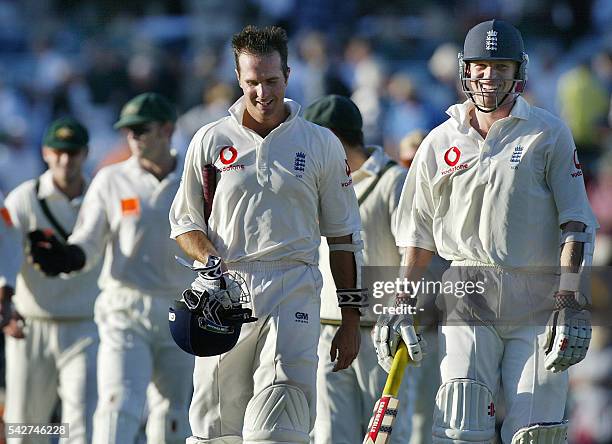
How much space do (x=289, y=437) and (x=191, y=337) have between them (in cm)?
68

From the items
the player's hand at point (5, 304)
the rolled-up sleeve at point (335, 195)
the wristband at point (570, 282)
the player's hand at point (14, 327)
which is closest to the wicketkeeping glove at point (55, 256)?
the player's hand at point (5, 304)

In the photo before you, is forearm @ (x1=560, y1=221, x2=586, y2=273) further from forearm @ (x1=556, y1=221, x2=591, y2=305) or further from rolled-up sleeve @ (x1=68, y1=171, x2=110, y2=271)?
rolled-up sleeve @ (x1=68, y1=171, x2=110, y2=271)

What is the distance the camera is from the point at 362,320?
29.9 feet

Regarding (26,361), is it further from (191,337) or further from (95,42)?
(95,42)

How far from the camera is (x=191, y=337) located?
7.08m

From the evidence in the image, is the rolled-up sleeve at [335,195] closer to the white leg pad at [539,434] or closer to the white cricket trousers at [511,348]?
the white cricket trousers at [511,348]

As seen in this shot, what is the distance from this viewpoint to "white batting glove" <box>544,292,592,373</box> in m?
7.00

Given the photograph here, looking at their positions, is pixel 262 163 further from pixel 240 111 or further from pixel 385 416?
pixel 385 416

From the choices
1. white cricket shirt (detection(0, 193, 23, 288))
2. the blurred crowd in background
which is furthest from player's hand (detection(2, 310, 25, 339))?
the blurred crowd in background

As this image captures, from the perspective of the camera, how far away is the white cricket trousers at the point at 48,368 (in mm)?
10219

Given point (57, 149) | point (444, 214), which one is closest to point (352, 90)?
point (57, 149)

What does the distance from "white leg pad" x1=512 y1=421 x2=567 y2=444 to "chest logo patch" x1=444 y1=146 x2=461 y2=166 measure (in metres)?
1.38

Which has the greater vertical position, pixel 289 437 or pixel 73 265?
pixel 73 265

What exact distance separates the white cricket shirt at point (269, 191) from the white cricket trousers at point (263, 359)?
12 cm
